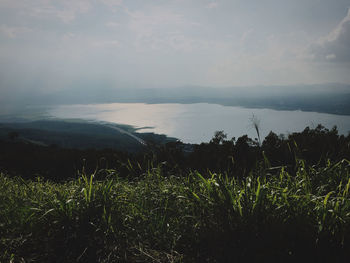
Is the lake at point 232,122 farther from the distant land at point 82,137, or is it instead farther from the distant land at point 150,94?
the distant land at point 150,94

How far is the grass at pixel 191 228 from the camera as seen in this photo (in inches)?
70.2

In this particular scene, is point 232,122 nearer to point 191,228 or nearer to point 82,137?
point 82,137

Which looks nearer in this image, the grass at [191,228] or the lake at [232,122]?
the grass at [191,228]

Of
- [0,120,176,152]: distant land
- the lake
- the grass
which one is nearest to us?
the grass

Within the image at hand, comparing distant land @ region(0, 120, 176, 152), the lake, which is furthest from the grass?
distant land @ region(0, 120, 176, 152)

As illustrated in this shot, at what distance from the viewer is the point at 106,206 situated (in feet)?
7.55

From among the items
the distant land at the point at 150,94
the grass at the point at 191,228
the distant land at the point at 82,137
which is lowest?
the distant land at the point at 82,137

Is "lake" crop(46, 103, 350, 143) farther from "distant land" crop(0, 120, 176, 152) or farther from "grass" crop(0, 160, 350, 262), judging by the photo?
"distant land" crop(0, 120, 176, 152)

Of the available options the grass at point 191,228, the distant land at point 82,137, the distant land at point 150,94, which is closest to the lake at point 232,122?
the grass at point 191,228

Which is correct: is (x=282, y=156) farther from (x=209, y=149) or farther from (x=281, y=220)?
(x=281, y=220)

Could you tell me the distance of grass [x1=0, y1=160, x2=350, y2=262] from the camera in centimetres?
178

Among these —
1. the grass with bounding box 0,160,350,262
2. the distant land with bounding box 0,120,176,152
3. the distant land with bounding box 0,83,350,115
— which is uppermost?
the distant land with bounding box 0,83,350,115

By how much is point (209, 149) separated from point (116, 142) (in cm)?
2583

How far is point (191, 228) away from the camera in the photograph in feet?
6.74
